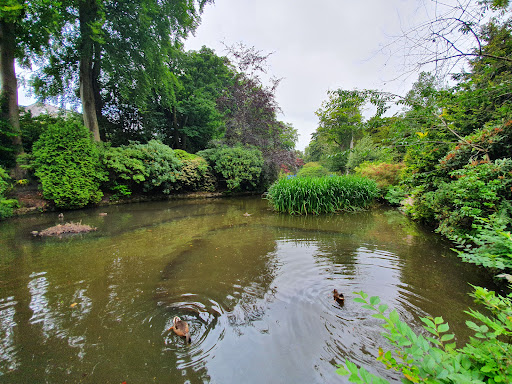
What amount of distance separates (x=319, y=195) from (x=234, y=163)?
5711 millimetres

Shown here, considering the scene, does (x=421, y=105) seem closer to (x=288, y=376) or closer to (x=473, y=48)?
(x=473, y=48)

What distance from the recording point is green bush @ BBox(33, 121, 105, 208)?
295 inches

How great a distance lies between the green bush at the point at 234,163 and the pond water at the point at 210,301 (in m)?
7.12

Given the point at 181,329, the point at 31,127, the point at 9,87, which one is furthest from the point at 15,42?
the point at 181,329

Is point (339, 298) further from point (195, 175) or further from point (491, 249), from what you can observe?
point (195, 175)

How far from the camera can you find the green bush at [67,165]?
24.5 ft

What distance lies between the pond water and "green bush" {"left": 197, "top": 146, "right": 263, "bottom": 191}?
7.12 metres

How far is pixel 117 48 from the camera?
9.48 meters

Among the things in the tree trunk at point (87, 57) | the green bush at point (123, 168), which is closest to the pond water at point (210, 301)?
the green bush at point (123, 168)

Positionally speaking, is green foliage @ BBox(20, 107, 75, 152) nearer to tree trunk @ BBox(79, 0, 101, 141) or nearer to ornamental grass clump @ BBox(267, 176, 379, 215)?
tree trunk @ BBox(79, 0, 101, 141)

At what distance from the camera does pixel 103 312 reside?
7.59 ft

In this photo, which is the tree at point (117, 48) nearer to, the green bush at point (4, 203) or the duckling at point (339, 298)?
the green bush at point (4, 203)

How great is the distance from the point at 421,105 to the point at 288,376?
421 centimetres

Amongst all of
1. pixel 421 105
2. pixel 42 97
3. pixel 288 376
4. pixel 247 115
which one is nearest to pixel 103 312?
pixel 288 376
